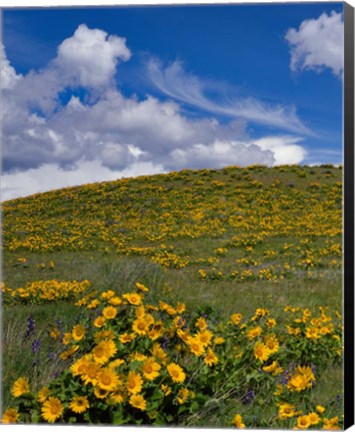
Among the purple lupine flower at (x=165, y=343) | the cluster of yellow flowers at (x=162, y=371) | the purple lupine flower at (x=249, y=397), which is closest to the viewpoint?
the cluster of yellow flowers at (x=162, y=371)

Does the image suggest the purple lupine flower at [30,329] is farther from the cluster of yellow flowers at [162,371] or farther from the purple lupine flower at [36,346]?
the cluster of yellow flowers at [162,371]

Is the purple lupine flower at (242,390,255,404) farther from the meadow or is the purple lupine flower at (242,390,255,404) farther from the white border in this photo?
the white border

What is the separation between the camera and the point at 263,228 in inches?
313

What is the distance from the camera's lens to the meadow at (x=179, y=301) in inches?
154

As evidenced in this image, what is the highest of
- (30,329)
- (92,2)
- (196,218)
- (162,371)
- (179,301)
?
(92,2)

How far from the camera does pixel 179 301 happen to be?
5.64 m

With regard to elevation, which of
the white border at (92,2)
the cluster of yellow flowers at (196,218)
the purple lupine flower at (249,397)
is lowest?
the purple lupine flower at (249,397)

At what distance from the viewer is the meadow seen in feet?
12.8

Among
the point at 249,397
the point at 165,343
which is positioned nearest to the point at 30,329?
the point at 165,343

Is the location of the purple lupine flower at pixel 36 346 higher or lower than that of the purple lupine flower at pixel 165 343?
lower

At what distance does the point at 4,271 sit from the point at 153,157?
177 centimetres

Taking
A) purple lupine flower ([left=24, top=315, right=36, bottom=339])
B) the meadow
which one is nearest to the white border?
the meadow

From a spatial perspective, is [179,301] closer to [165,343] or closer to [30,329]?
[30,329]

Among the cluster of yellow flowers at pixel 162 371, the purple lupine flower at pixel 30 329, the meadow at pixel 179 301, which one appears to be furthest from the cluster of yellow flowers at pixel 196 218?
the cluster of yellow flowers at pixel 162 371
